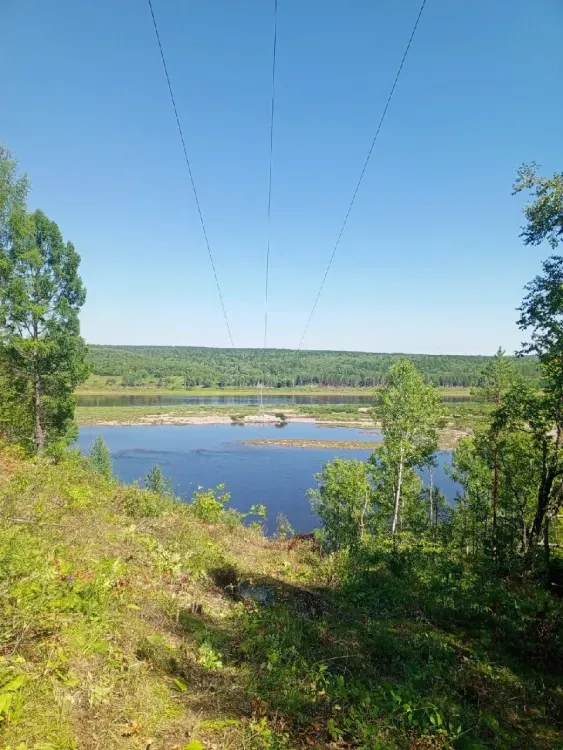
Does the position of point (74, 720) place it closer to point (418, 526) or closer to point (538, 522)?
point (538, 522)

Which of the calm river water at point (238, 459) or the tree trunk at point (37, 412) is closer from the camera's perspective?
the tree trunk at point (37, 412)

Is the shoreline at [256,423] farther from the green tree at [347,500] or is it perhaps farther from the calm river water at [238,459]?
the green tree at [347,500]

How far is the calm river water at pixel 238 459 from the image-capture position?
40875 mm

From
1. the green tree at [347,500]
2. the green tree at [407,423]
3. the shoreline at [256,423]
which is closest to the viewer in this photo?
the green tree at [407,423]

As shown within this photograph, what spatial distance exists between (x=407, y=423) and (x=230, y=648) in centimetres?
1891

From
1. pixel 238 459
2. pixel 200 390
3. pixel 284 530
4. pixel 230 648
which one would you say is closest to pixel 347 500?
pixel 284 530

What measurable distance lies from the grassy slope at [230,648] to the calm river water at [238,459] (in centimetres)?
2078

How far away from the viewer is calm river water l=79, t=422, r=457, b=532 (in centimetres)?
4088

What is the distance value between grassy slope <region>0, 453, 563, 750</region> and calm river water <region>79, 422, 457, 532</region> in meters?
20.8

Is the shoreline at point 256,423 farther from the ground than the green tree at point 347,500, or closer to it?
closer to it

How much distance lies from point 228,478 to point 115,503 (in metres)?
39.3

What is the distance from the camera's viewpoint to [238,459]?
57.8 meters

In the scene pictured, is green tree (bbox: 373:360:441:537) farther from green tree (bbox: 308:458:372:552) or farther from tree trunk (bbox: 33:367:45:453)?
tree trunk (bbox: 33:367:45:453)

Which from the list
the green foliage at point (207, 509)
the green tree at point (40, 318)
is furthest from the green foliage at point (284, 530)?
the green tree at point (40, 318)
